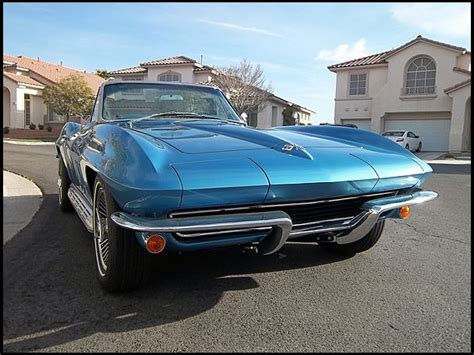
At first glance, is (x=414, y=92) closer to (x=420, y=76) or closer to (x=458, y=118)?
(x=420, y=76)

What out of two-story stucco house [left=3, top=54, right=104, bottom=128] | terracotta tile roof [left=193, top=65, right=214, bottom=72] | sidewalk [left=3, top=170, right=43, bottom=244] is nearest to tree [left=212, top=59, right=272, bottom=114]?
terracotta tile roof [left=193, top=65, right=214, bottom=72]

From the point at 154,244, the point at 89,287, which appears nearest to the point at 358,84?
the point at 89,287

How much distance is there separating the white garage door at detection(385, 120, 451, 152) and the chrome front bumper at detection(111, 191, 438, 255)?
2396 cm

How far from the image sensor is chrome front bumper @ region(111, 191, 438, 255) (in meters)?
2.25

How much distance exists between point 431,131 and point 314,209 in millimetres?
24746

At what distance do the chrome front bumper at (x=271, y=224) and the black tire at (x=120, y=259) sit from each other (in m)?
0.21

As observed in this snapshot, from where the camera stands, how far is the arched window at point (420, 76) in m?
24.2

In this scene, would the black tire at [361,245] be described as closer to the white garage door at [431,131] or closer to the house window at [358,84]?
the white garage door at [431,131]

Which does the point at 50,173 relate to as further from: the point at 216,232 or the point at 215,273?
the point at 216,232

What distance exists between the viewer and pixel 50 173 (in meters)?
9.70

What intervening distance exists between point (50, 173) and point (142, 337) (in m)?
8.36

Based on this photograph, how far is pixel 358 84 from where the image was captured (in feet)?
87.3

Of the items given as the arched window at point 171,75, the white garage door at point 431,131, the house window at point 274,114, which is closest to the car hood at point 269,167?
the white garage door at point 431,131

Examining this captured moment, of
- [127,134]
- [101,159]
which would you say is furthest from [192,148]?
[101,159]
